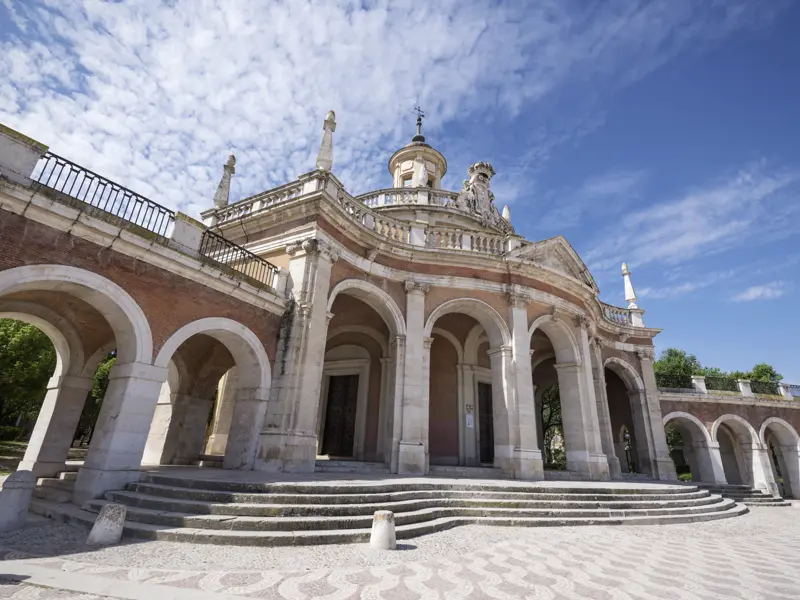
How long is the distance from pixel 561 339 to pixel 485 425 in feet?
15.1

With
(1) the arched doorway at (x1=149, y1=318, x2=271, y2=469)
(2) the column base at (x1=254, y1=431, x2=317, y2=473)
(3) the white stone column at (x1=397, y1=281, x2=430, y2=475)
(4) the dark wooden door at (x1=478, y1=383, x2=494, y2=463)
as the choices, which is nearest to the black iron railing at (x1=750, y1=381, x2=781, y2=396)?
(4) the dark wooden door at (x1=478, y1=383, x2=494, y2=463)

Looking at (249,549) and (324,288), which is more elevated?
(324,288)

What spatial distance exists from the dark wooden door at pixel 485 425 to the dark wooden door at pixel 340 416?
504cm

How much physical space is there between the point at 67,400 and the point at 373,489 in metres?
8.06

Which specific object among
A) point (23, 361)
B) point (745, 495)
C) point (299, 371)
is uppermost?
point (23, 361)

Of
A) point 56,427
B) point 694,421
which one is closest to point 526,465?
point 56,427

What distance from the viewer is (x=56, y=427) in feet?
31.1

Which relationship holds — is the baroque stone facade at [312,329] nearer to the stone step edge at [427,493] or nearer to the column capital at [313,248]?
the column capital at [313,248]

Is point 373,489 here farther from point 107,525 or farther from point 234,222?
point 234,222

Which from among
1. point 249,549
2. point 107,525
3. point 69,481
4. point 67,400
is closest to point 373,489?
point 249,549

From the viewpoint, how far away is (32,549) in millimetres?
4750

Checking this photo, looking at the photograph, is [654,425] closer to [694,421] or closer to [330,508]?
[694,421]

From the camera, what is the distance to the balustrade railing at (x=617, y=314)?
68.4 ft

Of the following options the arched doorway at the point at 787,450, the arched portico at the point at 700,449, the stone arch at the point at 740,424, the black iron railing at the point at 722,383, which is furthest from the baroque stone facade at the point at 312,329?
the arched doorway at the point at 787,450
